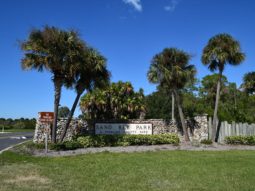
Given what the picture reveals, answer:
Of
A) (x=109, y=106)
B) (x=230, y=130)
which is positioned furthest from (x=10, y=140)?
(x=230, y=130)

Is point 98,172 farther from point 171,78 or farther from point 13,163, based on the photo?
point 171,78

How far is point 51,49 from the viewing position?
58.3ft

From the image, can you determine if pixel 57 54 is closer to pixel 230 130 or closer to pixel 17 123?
pixel 230 130

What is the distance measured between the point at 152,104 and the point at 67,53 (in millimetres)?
33789

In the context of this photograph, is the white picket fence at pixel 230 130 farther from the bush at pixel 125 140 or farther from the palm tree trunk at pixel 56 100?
the palm tree trunk at pixel 56 100

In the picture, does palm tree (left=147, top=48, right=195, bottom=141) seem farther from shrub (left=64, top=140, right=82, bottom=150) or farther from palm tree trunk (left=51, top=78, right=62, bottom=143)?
shrub (left=64, top=140, right=82, bottom=150)

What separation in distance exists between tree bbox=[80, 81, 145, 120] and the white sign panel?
12.7 feet

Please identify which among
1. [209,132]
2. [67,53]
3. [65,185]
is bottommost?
[65,185]

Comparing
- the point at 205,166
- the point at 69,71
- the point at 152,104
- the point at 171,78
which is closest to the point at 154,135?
the point at 171,78

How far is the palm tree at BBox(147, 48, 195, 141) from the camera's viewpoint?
21391mm

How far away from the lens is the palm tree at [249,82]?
117 ft

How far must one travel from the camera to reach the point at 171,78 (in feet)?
69.9

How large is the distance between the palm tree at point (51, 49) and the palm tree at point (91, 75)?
3.09ft

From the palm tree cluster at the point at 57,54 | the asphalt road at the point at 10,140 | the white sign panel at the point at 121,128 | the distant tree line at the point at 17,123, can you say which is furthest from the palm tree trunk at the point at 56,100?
the distant tree line at the point at 17,123
